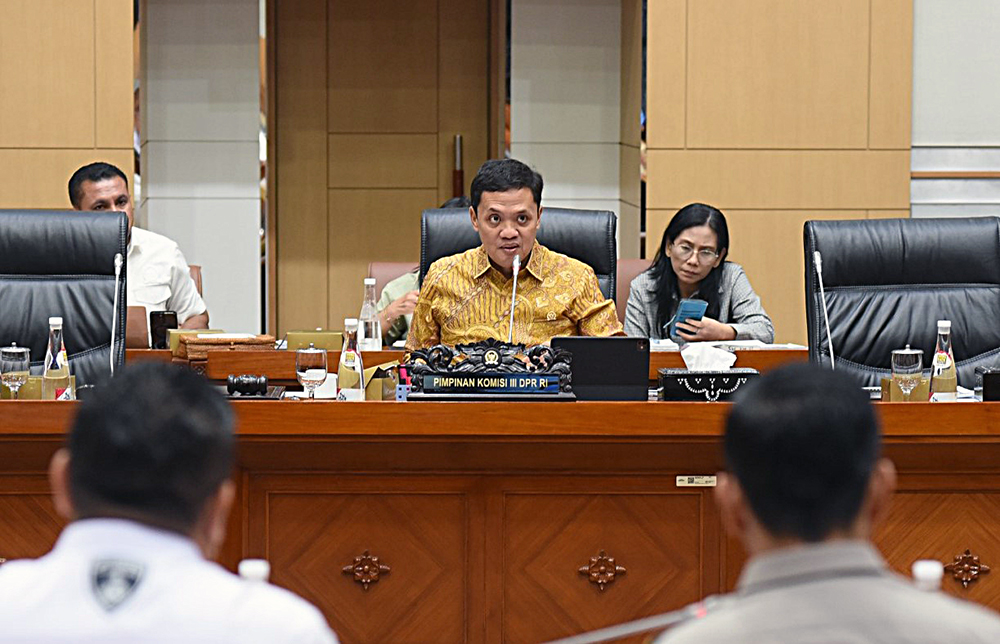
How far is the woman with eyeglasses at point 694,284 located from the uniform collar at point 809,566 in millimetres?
3261

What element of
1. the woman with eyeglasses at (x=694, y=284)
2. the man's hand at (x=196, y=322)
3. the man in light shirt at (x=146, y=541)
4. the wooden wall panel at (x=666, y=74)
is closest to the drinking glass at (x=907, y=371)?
the woman with eyeglasses at (x=694, y=284)

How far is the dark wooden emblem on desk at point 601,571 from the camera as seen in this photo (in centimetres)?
279

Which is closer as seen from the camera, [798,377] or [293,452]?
[798,377]

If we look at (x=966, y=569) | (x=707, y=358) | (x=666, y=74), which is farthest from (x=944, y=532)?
(x=666, y=74)

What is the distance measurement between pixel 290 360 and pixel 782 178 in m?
3.14

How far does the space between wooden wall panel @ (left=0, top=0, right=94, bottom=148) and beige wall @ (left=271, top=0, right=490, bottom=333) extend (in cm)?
104

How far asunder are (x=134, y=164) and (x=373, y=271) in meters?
1.76

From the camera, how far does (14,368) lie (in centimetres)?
294

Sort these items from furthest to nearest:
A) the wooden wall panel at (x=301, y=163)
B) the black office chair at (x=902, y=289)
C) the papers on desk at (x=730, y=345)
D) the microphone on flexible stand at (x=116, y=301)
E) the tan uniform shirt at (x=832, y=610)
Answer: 1. the wooden wall panel at (x=301, y=163)
2. the papers on desk at (x=730, y=345)
3. the black office chair at (x=902, y=289)
4. the microphone on flexible stand at (x=116, y=301)
5. the tan uniform shirt at (x=832, y=610)

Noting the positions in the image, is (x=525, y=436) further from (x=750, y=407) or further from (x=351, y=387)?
(x=750, y=407)

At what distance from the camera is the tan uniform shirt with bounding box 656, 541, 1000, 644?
3.43 ft

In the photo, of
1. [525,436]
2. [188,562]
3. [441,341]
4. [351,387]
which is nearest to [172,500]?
[188,562]

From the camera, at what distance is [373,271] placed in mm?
4746

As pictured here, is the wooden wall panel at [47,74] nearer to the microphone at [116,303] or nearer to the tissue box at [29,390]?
the microphone at [116,303]
